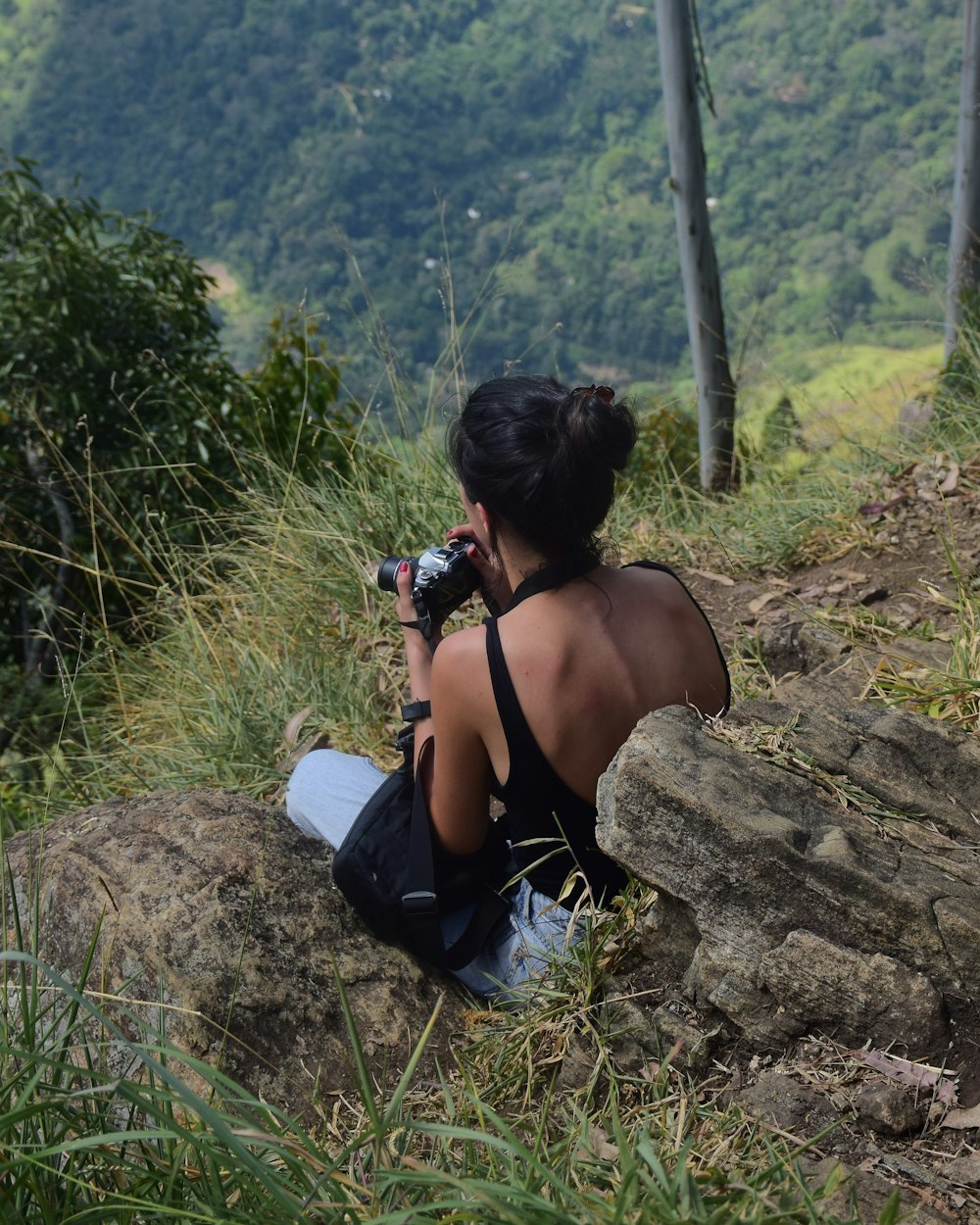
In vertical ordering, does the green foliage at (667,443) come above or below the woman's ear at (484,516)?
below

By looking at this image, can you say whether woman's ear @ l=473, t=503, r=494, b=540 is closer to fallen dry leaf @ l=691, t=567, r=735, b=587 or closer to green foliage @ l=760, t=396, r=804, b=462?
fallen dry leaf @ l=691, t=567, r=735, b=587

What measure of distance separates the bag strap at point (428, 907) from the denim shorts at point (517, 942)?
0.03 m

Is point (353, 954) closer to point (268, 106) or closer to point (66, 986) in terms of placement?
point (66, 986)

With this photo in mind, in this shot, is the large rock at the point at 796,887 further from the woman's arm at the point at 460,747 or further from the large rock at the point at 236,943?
the large rock at the point at 236,943

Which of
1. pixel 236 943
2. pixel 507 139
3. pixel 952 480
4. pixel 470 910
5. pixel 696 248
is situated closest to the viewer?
pixel 236 943

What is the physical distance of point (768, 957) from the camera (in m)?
1.98

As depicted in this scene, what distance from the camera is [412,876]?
7.93 ft

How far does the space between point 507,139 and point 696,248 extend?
4407 centimetres

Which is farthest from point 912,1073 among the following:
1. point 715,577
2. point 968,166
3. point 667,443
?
point 667,443

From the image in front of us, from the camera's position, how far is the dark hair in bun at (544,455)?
7.11ft

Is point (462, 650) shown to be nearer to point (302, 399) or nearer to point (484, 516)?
point (484, 516)

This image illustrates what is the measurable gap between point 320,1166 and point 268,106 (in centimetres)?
5185

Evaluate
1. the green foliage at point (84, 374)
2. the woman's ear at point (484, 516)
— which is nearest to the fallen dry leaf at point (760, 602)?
the woman's ear at point (484, 516)

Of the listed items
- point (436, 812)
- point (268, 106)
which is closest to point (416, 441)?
point (436, 812)
